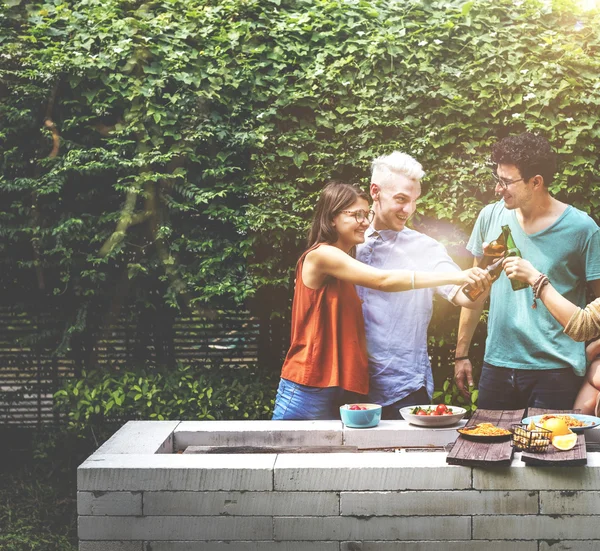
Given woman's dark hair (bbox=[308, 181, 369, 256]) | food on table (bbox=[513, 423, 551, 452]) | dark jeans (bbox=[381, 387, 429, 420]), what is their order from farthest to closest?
dark jeans (bbox=[381, 387, 429, 420]), woman's dark hair (bbox=[308, 181, 369, 256]), food on table (bbox=[513, 423, 551, 452])

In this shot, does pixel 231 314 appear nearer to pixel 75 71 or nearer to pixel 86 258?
pixel 86 258

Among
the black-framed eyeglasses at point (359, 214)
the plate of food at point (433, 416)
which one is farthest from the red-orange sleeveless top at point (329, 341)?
the plate of food at point (433, 416)

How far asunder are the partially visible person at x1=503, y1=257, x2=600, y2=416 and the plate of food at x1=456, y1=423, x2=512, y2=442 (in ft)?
3.23

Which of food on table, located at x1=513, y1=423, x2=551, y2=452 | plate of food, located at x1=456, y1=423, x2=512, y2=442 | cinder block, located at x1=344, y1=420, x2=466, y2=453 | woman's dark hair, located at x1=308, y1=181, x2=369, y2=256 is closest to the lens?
food on table, located at x1=513, y1=423, x2=551, y2=452

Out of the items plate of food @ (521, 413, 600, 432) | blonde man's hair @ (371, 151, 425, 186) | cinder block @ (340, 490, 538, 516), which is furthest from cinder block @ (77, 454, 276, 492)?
blonde man's hair @ (371, 151, 425, 186)

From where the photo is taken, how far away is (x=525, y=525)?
2.74 m

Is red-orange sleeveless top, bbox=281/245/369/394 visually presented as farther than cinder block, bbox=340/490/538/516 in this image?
Yes

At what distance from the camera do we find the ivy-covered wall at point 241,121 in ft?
15.5

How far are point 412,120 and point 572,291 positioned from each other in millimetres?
1581

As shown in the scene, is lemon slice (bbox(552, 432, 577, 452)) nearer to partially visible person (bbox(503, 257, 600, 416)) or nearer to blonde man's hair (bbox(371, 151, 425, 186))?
partially visible person (bbox(503, 257, 600, 416))

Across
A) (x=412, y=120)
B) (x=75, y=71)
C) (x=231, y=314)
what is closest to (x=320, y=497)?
(x=231, y=314)

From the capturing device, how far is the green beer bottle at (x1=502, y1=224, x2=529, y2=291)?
4031mm

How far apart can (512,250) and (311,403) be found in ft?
4.79

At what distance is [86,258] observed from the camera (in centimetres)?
500
